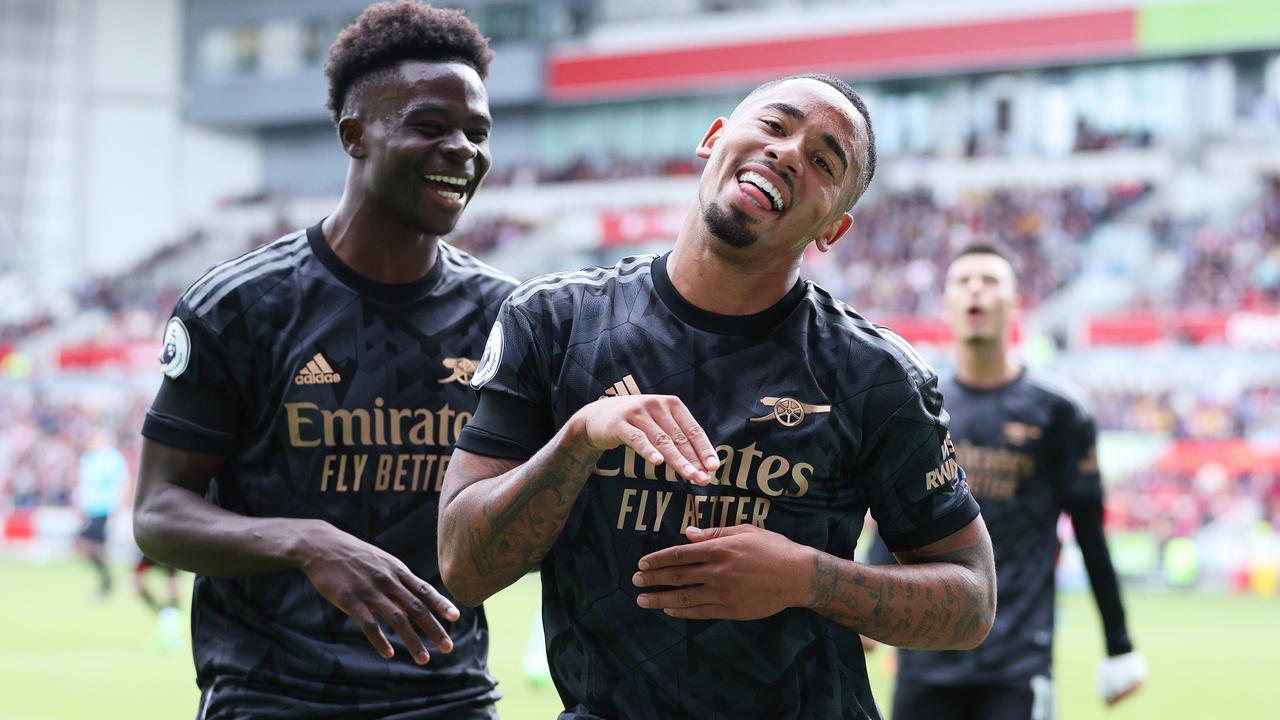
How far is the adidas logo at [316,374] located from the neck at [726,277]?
1.25 meters

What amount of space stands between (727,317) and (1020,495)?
393 cm

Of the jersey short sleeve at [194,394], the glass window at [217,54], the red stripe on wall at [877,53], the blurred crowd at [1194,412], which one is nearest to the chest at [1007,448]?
the jersey short sleeve at [194,394]

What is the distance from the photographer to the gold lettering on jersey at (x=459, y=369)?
4.11 metres

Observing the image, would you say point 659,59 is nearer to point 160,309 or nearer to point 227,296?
point 160,309

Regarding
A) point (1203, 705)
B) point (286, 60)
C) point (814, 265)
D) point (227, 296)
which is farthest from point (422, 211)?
point (286, 60)

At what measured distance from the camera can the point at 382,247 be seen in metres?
4.21

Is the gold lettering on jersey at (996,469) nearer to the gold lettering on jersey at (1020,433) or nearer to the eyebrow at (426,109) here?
the gold lettering on jersey at (1020,433)

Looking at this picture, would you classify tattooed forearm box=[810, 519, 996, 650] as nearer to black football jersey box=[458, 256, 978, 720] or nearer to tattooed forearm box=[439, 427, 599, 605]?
black football jersey box=[458, 256, 978, 720]

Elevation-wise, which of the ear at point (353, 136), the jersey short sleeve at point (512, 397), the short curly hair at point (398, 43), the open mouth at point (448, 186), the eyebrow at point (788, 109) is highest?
the short curly hair at point (398, 43)

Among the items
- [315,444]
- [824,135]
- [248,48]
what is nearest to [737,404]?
[824,135]

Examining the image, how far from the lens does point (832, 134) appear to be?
3127mm

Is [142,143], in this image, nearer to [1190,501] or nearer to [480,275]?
[1190,501]

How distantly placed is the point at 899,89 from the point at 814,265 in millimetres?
10542

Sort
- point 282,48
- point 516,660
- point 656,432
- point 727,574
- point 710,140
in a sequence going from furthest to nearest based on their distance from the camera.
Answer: point 282,48
point 516,660
point 710,140
point 727,574
point 656,432
